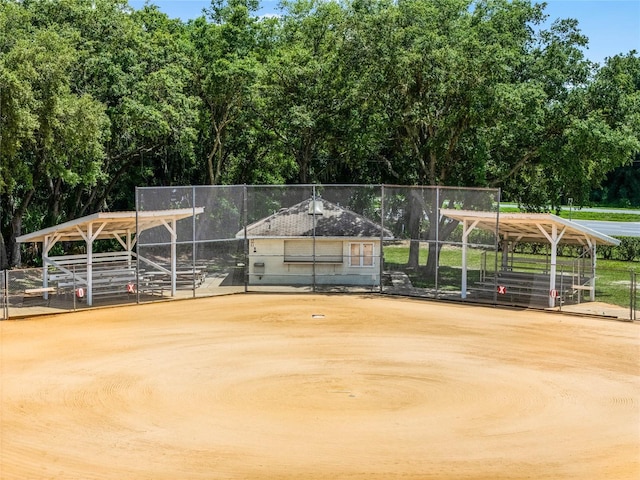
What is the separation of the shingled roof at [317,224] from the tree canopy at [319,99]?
177 inches

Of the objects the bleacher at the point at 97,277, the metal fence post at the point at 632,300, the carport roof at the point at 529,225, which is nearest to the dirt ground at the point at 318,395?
the metal fence post at the point at 632,300

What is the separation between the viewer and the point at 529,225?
101 ft

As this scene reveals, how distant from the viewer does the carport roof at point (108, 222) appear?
28.7 meters

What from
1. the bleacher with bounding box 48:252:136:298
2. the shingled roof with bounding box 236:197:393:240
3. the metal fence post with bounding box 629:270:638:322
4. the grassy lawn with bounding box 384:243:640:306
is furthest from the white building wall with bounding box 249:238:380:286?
the metal fence post with bounding box 629:270:638:322

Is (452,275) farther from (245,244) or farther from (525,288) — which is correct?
(245,244)

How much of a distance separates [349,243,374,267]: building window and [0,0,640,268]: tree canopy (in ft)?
18.9

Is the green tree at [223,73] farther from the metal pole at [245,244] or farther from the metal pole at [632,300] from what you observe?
the metal pole at [632,300]

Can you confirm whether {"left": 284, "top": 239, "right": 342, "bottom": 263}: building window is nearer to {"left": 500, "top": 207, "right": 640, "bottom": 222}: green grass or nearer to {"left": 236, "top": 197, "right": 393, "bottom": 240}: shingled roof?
{"left": 236, "top": 197, "right": 393, "bottom": 240}: shingled roof

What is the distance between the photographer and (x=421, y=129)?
125ft

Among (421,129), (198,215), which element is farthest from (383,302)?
(421,129)

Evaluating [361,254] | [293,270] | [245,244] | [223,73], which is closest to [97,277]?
[245,244]

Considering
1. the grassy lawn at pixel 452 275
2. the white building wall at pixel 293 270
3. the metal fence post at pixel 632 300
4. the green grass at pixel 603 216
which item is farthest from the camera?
the green grass at pixel 603 216

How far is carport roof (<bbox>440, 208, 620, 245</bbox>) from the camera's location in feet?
94.6

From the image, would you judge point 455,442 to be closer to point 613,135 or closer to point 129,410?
point 129,410
